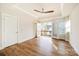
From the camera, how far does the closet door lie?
7.48 ft

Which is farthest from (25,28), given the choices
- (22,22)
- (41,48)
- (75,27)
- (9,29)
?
(75,27)

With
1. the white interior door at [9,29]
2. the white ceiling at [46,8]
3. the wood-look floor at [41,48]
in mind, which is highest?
the white ceiling at [46,8]

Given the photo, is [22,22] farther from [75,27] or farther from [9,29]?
[75,27]

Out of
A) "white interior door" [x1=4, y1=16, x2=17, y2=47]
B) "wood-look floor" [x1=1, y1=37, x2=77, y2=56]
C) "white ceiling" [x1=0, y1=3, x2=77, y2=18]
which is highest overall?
"white ceiling" [x1=0, y1=3, x2=77, y2=18]

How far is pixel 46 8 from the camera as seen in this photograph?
7.63 feet

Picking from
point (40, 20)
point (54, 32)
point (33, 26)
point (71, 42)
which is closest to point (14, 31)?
point (33, 26)

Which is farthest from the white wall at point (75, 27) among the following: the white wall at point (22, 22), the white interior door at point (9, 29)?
the white interior door at point (9, 29)

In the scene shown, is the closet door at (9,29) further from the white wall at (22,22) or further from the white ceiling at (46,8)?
the white ceiling at (46,8)

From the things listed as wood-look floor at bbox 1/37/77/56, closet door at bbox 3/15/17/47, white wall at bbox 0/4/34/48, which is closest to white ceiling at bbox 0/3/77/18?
white wall at bbox 0/4/34/48

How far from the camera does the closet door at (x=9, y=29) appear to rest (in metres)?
2.28

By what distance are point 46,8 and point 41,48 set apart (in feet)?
2.84

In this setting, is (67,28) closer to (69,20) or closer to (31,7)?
(69,20)

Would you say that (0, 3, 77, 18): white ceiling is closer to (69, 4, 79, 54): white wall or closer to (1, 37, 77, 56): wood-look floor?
(69, 4, 79, 54): white wall

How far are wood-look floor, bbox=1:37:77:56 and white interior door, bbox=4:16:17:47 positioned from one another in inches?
4.4
